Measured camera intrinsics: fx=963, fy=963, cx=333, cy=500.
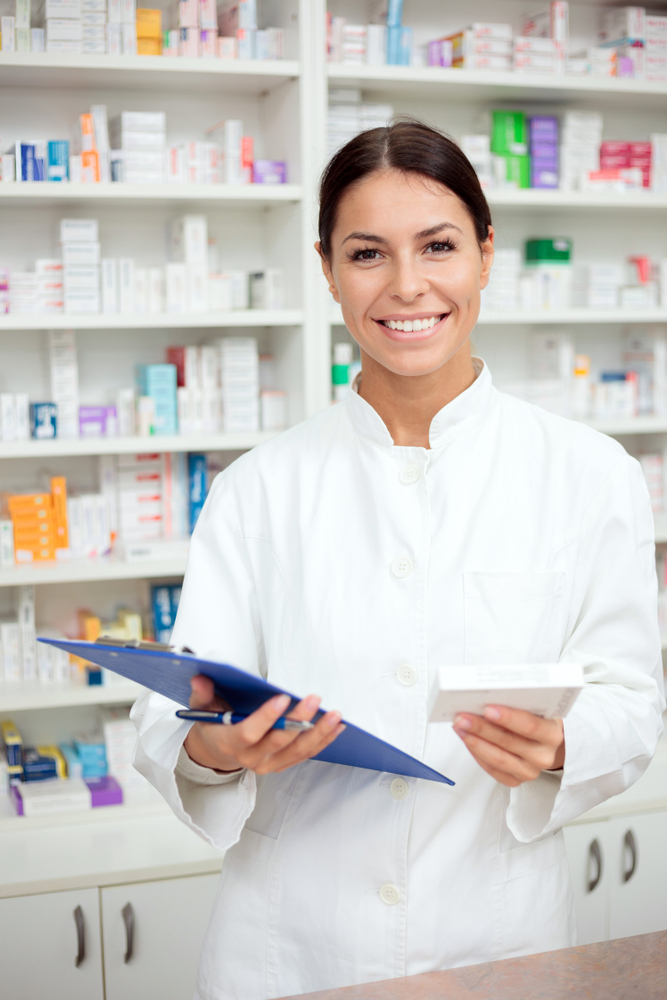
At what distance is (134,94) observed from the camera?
8.66 feet

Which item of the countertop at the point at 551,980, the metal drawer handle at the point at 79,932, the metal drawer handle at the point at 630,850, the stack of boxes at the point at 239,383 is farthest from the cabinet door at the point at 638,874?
the countertop at the point at 551,980

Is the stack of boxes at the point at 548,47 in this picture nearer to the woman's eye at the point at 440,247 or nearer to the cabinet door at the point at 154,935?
the woman's eye at the point at 440,247

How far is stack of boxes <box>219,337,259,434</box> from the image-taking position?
262cm

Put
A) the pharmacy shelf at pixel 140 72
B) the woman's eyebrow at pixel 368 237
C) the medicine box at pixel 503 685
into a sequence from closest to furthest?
the medicine box at pixel 503 685 → the woman's eyebrow at pixel 368 237 → the pharmacy shelf at pixel 140 72

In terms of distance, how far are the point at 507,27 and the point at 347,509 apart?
200 cm

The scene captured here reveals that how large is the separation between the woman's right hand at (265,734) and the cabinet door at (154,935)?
52.7 inches

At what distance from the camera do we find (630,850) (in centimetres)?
249

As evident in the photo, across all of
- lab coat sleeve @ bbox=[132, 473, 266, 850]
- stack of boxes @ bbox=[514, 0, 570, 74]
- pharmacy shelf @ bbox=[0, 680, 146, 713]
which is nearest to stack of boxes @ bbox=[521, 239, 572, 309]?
stack of boxes @ bbox=[514, 0, 570, 74]

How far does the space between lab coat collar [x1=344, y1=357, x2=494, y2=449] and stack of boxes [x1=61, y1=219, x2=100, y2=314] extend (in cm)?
141

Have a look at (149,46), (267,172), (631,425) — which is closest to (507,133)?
(267,172)

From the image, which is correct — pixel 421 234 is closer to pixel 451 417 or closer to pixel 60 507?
pixel 451 417

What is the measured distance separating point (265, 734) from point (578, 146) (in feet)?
7.94

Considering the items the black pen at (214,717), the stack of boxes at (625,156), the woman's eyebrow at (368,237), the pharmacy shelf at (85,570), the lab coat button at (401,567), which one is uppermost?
the stack of boxes at (625,156)

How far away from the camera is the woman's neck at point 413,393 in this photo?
4.04 ft
